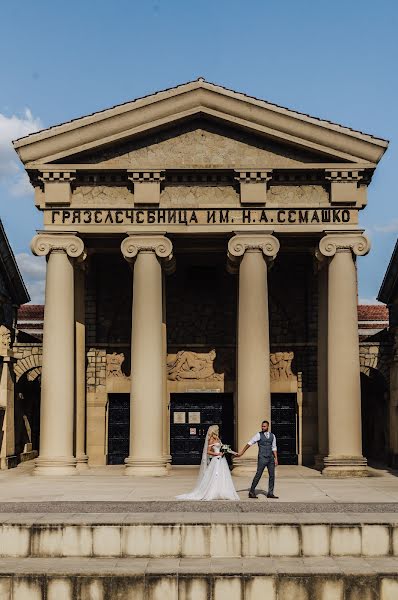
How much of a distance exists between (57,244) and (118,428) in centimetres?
866

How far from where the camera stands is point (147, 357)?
31484mm

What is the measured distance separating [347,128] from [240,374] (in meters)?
9.39

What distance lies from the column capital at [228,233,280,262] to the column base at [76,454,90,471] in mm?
9474

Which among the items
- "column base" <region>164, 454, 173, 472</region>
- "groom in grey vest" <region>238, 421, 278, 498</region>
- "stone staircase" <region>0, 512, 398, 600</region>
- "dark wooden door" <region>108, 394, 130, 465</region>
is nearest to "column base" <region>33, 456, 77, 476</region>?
"column base" <region>164, 454, 173, 472</region>

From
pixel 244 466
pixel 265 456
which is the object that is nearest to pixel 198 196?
pixel 244 466

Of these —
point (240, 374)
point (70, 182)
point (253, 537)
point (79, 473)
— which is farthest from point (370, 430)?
point (253, 537)

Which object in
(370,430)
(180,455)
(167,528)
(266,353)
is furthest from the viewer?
(370,430)

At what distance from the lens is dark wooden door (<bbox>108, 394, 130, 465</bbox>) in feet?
120

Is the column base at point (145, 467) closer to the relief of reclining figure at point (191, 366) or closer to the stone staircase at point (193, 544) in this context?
the relief of reclining figure at point (191, 366)

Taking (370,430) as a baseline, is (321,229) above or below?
above

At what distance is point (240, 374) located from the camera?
104 ft

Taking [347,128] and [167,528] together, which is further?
[347,128]

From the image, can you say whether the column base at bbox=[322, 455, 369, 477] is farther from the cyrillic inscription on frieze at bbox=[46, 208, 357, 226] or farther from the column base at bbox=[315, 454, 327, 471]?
the cyrillic inscription on frieze at bbox=[46, 208, 357, 226]

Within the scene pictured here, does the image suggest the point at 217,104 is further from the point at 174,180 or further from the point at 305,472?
the point at 305,472
